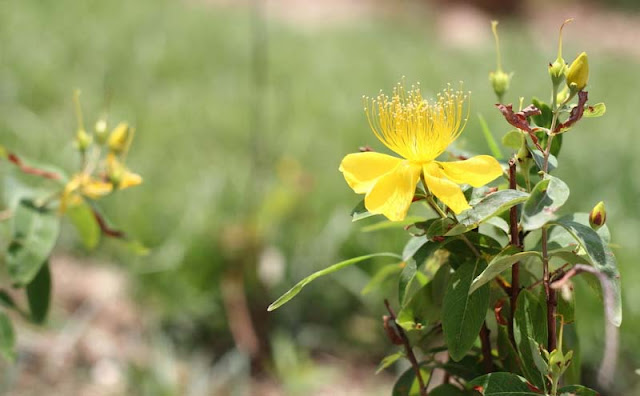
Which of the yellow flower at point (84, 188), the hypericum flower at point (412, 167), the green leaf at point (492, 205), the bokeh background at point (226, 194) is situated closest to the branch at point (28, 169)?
the yellow flower at point (84, 188)

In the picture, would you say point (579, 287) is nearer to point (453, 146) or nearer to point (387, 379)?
point (387, 379)

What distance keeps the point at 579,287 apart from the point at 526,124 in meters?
1.66

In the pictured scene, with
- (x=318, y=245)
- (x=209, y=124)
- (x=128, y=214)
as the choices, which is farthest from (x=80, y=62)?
(x=318, y=245)

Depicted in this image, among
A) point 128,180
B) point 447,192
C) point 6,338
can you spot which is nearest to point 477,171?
point 447,192

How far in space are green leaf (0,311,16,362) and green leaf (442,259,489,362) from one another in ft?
2.13

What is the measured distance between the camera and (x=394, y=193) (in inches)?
25.5

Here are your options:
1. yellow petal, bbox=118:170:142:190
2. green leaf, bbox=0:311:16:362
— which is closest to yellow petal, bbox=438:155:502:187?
yellow petal, bbox=118:170:142:190

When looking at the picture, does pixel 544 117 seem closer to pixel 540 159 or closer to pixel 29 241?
pixel 540 159

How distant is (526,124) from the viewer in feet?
2.06

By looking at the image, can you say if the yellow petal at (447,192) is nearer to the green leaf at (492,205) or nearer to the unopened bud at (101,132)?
the green leaf at (492,205)

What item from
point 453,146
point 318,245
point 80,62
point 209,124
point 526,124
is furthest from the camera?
point 80,62

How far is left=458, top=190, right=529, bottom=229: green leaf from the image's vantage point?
60 cm

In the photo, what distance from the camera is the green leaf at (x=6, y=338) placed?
3.44 feet

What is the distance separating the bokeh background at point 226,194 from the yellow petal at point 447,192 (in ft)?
0.70
